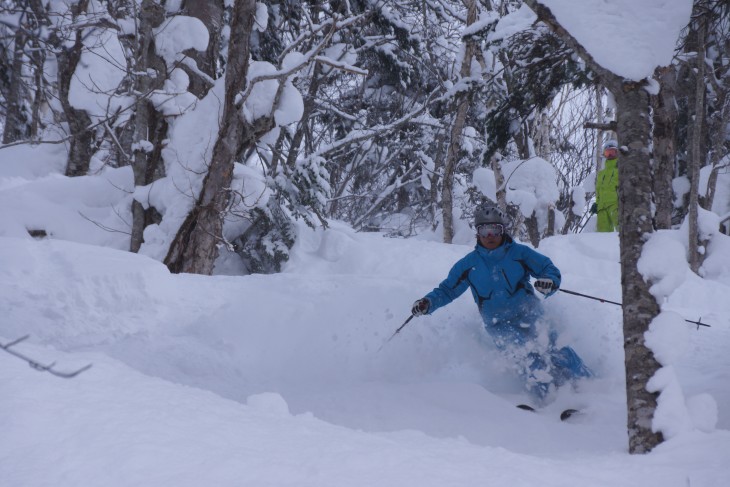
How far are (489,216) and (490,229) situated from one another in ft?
0.37

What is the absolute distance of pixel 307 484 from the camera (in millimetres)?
1763

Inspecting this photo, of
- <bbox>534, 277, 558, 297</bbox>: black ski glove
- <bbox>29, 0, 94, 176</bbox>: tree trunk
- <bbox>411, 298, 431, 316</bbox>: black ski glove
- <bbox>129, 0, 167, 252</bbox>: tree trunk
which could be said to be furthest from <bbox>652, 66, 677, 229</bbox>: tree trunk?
<bbox>29, 0, 94, 176</bbox>: tree trunk

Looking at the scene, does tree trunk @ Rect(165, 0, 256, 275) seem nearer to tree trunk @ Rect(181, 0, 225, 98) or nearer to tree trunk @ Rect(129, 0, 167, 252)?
tree trunk @ Rect(129, 0, 167, 252)

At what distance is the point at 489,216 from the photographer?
15.9ft

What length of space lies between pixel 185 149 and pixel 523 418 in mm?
4972

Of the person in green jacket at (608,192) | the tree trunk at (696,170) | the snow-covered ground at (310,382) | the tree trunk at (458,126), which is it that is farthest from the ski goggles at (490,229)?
the tree trunk at (458,126)

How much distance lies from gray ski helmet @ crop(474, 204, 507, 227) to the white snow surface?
6.68 ft

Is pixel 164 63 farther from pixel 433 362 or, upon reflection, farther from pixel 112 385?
pixel 112 385

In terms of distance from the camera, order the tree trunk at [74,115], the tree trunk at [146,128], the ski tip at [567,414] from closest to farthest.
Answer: the ski tip at [567,414] < the tree trunk at [146,128] < the tree trunk at [74,115]

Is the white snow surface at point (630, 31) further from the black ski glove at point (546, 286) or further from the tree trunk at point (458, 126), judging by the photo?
the tree trunk at point (458, 126)

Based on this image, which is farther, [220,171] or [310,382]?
[220,171]

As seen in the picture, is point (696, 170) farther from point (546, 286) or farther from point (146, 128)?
point (146, 128)

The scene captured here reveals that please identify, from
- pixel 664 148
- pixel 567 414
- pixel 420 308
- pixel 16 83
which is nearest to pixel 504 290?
pixel 420 308

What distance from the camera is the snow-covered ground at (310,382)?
1.89 m
